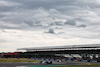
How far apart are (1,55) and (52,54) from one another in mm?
59545

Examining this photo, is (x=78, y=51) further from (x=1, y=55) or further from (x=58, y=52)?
(x=1, y=55)

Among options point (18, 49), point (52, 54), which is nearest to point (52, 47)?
point (52, 54)

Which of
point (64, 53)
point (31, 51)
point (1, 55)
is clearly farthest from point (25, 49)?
point (64, 53)

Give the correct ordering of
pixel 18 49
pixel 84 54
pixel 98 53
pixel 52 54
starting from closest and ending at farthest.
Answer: pixel 98 53
pixel 84 54
pixel 52 54
pixel 18 49

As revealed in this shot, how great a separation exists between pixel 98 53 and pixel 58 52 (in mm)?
35552

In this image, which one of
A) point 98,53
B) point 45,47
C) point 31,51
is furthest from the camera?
point 31,51

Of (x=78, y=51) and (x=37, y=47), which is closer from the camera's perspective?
(x=78, y=51)

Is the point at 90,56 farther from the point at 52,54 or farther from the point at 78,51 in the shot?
the point at 52,54

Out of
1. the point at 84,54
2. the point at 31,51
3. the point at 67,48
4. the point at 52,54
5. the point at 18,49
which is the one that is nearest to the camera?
the point at 84,54

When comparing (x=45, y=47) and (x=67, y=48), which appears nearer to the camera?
(x=67, y=48)

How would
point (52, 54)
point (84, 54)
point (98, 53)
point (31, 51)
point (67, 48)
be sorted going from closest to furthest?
point (98, 53)
point (84, 54)
point (67, 48)
point (52, 54)
point (31, 51)

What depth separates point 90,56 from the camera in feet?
373

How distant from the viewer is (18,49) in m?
180

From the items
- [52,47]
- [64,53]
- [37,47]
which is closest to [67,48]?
[64,53]
